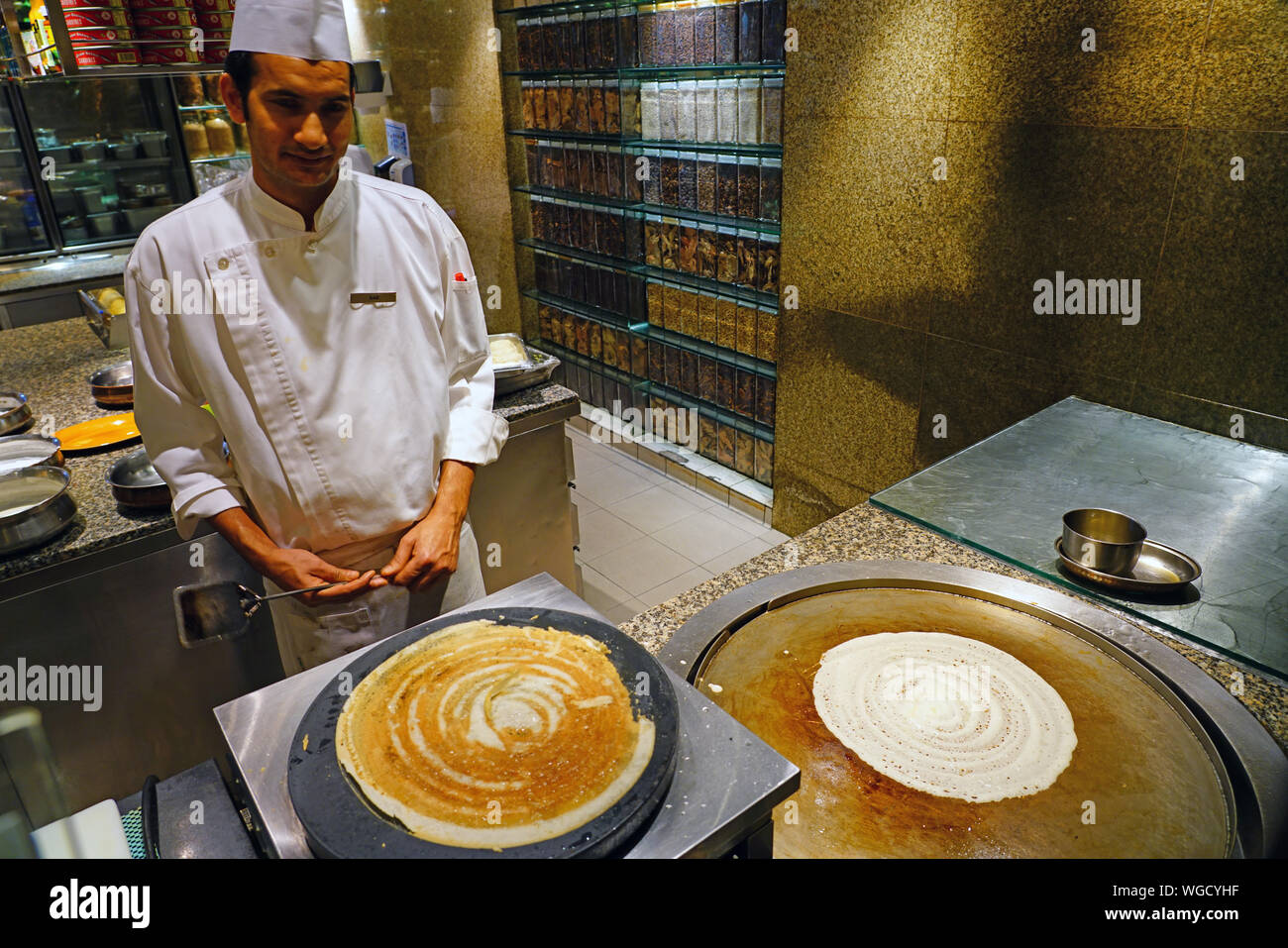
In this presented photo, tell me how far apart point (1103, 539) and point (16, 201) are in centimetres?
621

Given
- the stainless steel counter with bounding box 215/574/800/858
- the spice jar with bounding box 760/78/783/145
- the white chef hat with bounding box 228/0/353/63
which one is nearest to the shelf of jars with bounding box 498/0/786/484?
the spice jar with bounding box 760/78/783/145

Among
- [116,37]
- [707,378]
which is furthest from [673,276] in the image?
[116,37]

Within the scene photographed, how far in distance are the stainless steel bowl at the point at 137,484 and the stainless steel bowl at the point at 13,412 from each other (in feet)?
1.70

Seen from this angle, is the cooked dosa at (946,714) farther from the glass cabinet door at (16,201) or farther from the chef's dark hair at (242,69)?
the glass cabinet door at (16,201)

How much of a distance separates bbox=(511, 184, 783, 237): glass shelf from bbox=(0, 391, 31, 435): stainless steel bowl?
2.66 meters

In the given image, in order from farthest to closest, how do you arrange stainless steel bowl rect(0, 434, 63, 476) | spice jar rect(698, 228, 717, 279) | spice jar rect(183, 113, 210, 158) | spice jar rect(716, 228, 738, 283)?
spice jar rect(183, 113, 210, 158)
spice jar rect(698, 228, 717, 279)
spice jar rect(716, 228, 738, 283)
stainless steel bowl rect(0, 434, 63, 476)

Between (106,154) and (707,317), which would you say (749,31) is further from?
(106,154)

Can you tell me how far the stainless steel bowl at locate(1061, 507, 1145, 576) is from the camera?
115 centimetres

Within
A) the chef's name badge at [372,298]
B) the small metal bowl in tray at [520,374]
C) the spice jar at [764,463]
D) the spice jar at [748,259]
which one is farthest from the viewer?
the spice jar at [764,463]

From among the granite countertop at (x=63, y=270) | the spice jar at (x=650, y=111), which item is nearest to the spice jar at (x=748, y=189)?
the spice jar at (x=650, y=111)

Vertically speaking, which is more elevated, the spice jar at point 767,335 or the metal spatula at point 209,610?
the metal spatula at point 209,610

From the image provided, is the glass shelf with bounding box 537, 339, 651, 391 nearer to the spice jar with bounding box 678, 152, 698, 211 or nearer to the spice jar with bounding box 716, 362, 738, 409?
the spice jar with bounding box 716, 362, 738, 409

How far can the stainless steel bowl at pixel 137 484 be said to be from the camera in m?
2.02
